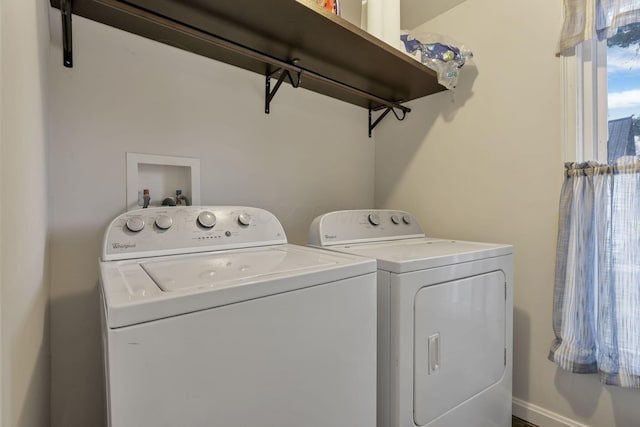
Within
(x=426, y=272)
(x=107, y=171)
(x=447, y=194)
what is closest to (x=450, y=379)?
(x=426, y=272)

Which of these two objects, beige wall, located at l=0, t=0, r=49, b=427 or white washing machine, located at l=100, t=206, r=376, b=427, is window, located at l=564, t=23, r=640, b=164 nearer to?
A: white washing machine, located at l=100, t=206, r=376, b=427

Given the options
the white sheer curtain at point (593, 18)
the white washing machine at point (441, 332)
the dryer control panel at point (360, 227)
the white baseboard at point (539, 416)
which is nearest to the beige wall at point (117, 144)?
the dryer control panel at point (360, 227)

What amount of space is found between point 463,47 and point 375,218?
3.34 feet

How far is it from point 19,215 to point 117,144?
805 mm

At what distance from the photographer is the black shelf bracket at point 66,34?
3.49 ft

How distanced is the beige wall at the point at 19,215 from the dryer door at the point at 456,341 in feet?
3.17

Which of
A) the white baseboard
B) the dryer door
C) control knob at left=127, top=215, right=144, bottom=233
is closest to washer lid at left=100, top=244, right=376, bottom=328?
control knob at left=127, top=215, right=144, bottom=233

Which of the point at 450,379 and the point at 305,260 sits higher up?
the point at 305,260

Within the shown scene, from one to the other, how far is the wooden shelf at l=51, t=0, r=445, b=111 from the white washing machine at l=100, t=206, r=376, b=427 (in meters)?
0.76

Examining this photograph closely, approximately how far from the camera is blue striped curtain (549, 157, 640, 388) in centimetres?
118

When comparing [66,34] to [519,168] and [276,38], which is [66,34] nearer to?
[276,38]

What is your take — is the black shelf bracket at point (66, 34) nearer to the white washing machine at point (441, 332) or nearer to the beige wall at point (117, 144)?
the beige wall at point (117, 144)

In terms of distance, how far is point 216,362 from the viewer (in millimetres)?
652

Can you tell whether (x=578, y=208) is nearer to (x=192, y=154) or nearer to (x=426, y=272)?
(x=426, y=272)
